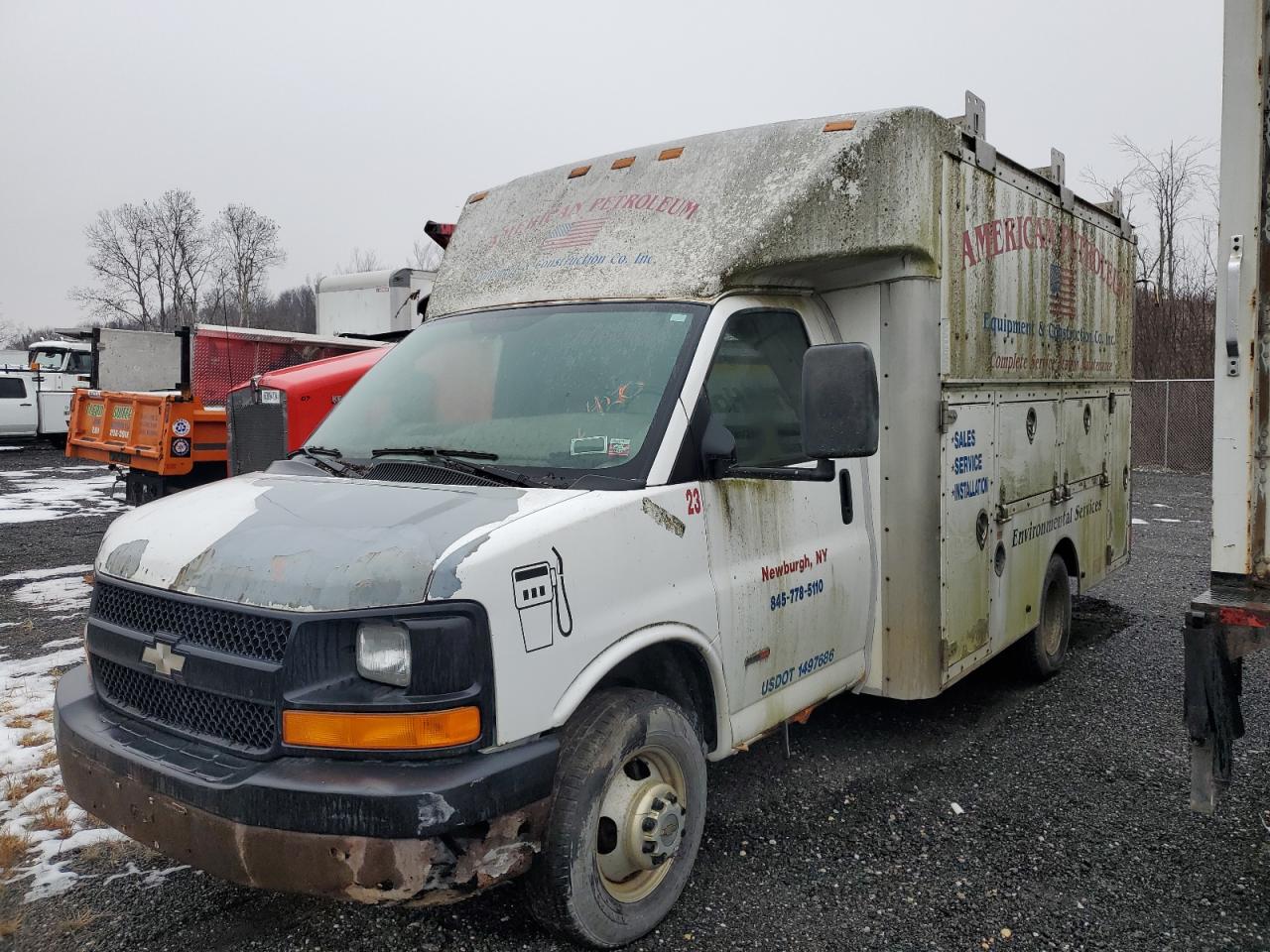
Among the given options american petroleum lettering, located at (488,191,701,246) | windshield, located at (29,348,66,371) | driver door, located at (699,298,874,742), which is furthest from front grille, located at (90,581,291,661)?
windshield, located at (29,348,66,371)

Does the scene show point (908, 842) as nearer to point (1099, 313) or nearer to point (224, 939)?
point (224, 939)

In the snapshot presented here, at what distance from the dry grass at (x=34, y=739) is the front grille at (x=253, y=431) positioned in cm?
419

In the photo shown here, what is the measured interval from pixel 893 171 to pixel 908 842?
8.90 feet

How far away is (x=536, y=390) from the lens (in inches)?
144

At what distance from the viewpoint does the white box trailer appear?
12.9 m

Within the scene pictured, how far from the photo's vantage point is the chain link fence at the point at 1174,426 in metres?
18.6

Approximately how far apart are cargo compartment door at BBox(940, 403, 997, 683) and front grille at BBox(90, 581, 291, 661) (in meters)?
2.89

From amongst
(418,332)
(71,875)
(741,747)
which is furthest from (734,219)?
(71,875)

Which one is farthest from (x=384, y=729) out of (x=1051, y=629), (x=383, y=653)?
(x=1051, y=629)

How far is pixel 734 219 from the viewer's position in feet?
12.7

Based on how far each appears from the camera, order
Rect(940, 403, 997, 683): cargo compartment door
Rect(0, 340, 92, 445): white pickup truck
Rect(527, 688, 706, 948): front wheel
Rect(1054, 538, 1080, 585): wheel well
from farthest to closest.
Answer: Rect(0, 340, 92, 445): white pickup truck < Rect(1054, 538, 1080, 585): wheel well < Rect(940, 403, 997, 683): cargo compartment door < Rect(527, 688, 706, 948): front wheel

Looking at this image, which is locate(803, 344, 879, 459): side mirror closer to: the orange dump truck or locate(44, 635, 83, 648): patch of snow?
locate(44, 635, 83, 648): patch of snow

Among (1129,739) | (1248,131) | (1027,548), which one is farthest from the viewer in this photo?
(1027,548)

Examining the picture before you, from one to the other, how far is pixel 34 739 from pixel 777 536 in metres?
3.80
